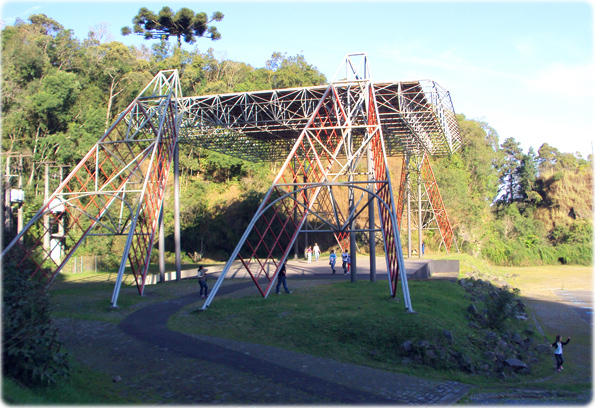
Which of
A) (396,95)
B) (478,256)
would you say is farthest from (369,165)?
(478,256)

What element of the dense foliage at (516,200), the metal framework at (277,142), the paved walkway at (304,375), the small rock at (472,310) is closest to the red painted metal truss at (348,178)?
the metal framework at (277,142)

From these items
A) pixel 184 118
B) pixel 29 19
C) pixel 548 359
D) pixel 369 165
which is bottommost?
pixel 548 359

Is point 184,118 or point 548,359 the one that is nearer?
point 548,359

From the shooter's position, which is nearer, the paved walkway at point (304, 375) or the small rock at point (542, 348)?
the paved walkway at point (304, 375)

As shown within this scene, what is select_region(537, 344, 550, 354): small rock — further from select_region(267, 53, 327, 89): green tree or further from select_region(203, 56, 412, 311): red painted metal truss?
select_region(267, 53, 327, 89): green tree

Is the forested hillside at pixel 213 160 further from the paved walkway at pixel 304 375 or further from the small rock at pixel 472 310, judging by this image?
the paved walkway at pixel 304 375

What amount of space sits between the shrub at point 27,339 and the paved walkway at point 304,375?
276cm

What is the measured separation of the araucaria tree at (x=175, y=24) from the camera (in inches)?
1933

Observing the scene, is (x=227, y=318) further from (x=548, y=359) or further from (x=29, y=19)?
(x=29, y=19)

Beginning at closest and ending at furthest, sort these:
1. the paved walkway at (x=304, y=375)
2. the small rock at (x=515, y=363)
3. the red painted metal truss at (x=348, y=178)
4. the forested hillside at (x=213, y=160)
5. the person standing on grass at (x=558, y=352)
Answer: the paved walkway at (x=304, y=375), the small rock at (x=515, y=363), the person standing on grass at (x=558, y=352), the red painted metal truss at (x=348, y=178), the forested hillside at (x=213, y=160)

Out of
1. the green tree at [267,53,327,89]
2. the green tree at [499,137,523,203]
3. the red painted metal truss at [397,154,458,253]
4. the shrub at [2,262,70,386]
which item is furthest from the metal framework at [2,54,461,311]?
the green tree at [499,137,523,203]

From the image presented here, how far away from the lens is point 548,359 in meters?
14.2

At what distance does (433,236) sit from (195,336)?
3324 cm

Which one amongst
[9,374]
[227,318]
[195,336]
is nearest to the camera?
[9,374]
